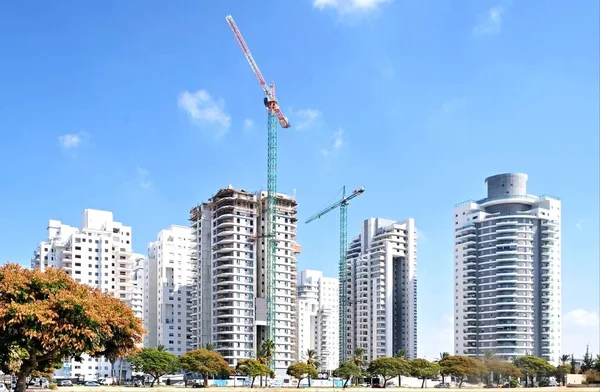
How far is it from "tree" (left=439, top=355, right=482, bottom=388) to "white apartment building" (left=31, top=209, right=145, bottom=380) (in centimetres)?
7811

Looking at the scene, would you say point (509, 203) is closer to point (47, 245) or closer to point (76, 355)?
point (47, 245)

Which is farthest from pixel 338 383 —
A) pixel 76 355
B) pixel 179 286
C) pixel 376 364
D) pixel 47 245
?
pixel 76 355

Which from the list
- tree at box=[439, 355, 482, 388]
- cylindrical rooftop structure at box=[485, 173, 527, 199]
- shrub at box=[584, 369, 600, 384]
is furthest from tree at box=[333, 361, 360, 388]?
cylindrical rooftop structure at box=[485, 173, 527, 199]

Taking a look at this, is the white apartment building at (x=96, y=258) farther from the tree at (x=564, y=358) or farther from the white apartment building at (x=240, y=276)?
→ the tree at (x=564, y=358)

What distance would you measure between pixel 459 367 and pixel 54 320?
112 meters

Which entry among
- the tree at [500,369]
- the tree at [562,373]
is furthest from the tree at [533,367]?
the tree at [500,369]

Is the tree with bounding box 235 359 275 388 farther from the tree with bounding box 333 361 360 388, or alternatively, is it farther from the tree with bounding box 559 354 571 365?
the tree with bounding box 559 354 571 365

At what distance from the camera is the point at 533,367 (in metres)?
156

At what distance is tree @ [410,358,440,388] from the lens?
139375mm

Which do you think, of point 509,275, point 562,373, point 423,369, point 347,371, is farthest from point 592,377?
point 347,371

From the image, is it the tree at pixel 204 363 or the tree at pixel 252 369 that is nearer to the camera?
the tree at pixel 252 369

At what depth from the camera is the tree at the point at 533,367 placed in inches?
6097

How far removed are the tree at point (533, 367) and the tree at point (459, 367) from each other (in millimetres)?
15908

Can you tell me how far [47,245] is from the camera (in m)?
186
